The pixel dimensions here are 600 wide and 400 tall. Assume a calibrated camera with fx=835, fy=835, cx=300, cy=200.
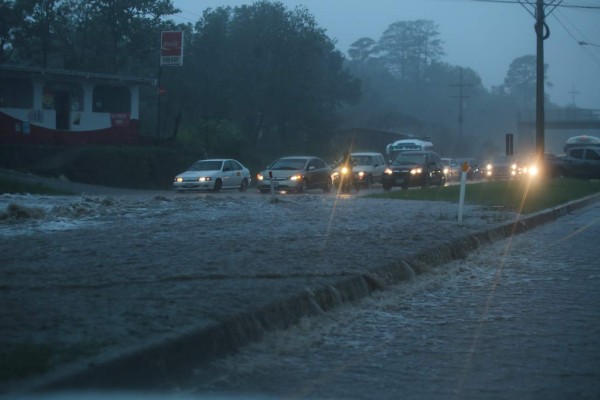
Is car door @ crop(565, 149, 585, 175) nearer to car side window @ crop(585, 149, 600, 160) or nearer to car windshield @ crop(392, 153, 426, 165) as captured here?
car side window @ crop(585, 149, 600, 160)

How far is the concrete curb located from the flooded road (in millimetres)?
136

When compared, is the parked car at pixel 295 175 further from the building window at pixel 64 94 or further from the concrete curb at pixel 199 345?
the concrete curb at pixel 199 345

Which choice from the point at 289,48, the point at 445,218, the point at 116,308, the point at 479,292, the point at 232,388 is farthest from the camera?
the point at 289,48

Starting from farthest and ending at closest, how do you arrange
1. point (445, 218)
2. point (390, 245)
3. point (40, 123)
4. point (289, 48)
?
1. point (289, 48)
2. point (40, 123)
3. point (445, 218)
4. point (390, 245)

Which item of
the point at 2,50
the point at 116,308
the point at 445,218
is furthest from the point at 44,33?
the point at 116,308

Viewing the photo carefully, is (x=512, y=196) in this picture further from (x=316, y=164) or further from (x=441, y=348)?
(x=441, y=348)

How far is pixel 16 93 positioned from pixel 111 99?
598 centimetres

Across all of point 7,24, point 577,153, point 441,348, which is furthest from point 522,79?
point 441,348

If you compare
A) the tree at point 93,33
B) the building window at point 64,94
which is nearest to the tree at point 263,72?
the tree at point 93,33

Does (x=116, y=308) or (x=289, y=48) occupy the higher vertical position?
(x=289, y=48)

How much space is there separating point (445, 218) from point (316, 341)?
1109 centimetres

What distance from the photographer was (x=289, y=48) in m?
63.4

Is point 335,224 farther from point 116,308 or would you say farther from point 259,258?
point 116,308

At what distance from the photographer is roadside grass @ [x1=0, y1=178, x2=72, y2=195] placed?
2761 cm
